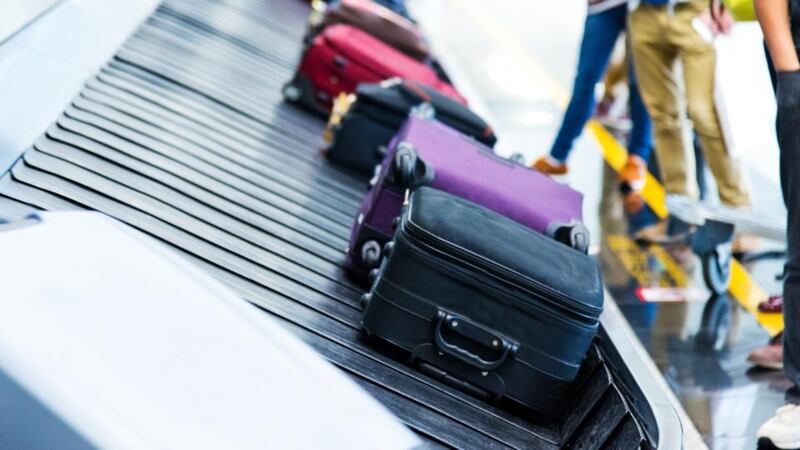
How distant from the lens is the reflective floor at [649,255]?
3.82 metres

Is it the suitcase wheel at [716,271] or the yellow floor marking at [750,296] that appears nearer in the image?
the yellow floor marking at [750,296]

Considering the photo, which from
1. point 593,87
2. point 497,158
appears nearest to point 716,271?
point 593,87

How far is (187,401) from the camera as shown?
58.6 inches

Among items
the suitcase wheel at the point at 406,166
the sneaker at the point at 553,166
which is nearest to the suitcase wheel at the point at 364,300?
the suitcase wheel at the point at 406,166

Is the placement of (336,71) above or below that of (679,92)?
below

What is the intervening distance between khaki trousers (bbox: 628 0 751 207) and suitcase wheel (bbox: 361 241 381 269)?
6.52 feet

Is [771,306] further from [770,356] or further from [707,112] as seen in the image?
[707,112]

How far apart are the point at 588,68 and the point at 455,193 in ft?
8.15

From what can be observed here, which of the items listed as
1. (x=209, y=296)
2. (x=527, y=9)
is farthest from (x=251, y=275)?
(x=527, y=9)

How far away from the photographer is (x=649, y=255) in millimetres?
5230

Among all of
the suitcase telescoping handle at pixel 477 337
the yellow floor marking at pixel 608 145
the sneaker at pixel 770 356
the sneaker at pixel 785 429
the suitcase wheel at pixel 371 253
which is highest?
the suitcase telescoping handle at pixel 477 337

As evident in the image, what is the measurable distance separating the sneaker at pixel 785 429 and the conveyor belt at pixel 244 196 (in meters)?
0.57

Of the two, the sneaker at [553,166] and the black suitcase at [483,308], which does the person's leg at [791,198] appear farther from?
the sneaker at [553,166]

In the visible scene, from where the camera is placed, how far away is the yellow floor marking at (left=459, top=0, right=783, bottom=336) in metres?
4.72
